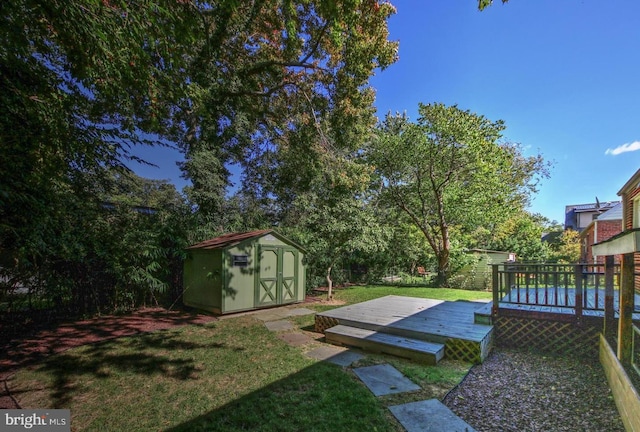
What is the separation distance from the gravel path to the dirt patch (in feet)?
15.2

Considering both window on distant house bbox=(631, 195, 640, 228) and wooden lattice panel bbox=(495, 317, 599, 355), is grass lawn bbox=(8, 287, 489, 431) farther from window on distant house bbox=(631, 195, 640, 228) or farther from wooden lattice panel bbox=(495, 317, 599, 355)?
window on distant house bbox=(631, 195, 640, 228)

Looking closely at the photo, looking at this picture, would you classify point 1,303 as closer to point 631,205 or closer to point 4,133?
point 4,133

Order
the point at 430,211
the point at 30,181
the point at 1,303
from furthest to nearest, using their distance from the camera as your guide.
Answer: the point at 430,211 < the point at 1,303 < the point at 30,181

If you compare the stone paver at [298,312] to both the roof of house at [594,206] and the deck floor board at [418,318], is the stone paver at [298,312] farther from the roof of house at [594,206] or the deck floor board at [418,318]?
the roof of house at [594,206]

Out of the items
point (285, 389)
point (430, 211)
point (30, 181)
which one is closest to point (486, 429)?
point (285, 389)

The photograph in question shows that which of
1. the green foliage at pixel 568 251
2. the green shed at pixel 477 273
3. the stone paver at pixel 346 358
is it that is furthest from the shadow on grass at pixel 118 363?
the green foliage at pixel 568 251

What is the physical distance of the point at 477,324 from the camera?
5.07m

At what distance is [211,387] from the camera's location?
331cm

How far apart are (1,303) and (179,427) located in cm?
492

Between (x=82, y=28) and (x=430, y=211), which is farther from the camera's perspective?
(x=430, y=211)

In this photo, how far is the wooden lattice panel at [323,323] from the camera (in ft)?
18.6

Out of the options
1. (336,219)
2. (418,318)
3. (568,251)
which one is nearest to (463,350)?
(418,318)

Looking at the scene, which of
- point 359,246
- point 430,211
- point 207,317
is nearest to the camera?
point 207,317
